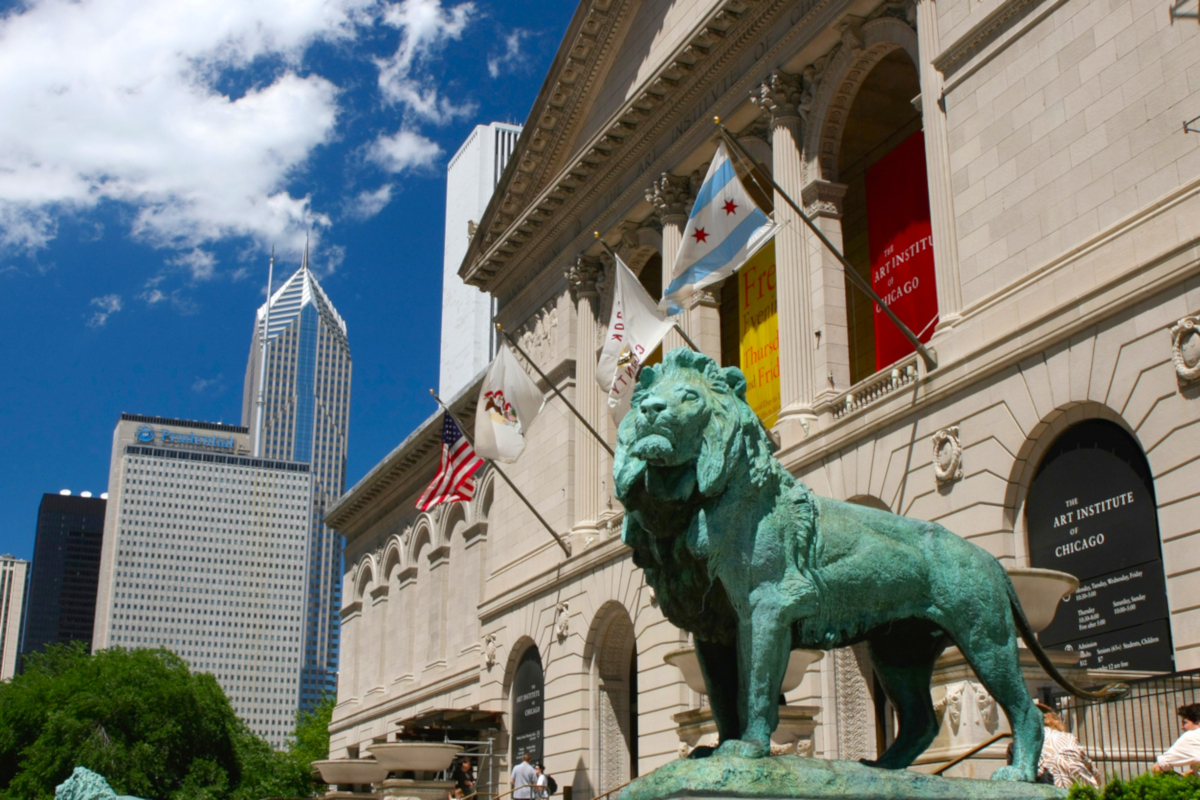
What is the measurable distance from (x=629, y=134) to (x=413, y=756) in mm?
17774

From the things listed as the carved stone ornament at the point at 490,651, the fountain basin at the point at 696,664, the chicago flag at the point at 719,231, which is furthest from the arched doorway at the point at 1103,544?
the carved stone ornament at the point at 490,651

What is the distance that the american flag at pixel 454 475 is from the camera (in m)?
35.6

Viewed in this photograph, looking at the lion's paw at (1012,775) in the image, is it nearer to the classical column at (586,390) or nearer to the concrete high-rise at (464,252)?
the classical column at (586,390)

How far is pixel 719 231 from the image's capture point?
24.8m

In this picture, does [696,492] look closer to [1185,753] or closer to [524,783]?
[1185,753]

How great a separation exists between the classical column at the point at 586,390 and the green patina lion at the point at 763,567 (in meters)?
29.3

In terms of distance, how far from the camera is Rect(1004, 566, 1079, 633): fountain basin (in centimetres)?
1416

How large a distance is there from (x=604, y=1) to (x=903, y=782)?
3492cm

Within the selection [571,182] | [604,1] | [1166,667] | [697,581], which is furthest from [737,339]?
[697,581]

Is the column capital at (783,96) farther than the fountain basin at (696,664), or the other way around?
the column capital at (783,96)

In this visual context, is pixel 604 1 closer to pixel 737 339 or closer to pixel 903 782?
pixel 737 339

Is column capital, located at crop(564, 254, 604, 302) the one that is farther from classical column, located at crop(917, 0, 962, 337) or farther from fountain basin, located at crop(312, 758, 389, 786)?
fountain basin, located at crop(312, 758, 389, 786)

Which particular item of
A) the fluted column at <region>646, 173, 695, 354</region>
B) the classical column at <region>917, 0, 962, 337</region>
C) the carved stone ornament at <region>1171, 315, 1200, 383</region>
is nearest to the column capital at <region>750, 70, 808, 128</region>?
the classical column at <region>917, 0, 962, 337</region>

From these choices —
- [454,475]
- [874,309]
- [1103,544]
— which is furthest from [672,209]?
[1103,544]
